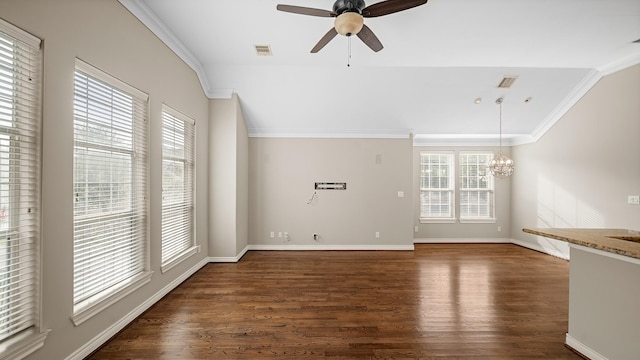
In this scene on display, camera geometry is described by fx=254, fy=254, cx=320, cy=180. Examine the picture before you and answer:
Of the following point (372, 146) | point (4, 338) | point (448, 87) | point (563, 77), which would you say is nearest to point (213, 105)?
point (372, 146)

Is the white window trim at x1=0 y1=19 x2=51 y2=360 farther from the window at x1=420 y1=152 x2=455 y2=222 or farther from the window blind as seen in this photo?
Result: the window at x1=420 y1=152 x2=455 y2=222

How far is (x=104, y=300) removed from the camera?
2.28 m

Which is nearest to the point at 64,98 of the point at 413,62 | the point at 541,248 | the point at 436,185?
the point at 413,62

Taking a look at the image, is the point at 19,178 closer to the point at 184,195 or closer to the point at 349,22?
the point at 184,195

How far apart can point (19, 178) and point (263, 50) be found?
2913 mm

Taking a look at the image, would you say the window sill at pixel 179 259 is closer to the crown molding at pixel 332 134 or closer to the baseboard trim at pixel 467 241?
the crown molding at pixel 332 134

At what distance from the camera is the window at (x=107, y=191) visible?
2.09 metres

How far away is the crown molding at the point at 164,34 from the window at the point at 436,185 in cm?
507

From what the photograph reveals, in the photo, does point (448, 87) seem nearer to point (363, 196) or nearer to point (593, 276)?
point (363, 196)

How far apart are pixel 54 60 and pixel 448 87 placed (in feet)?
16.3

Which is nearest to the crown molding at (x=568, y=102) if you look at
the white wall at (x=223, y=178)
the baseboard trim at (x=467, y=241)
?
the baseboard trim at (x=467, y=241)

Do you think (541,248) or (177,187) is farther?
(541,248)

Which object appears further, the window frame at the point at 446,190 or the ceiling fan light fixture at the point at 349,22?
the window frame at the point at 446,190

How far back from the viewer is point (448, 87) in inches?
174
